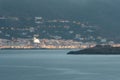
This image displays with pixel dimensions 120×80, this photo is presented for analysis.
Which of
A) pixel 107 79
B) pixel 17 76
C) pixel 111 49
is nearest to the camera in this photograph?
pixel 107 79

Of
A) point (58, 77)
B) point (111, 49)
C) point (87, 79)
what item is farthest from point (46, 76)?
point (111, 49)

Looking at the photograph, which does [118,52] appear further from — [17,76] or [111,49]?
[17,76]

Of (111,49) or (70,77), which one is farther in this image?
(111,49)

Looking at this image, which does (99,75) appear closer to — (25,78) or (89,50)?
(25,78)

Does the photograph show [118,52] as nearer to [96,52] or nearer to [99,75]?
[96,52]

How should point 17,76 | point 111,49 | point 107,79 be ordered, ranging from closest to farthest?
point 107,79 < point 17,76 < point 111,49

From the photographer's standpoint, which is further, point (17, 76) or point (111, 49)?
point (111, 49)

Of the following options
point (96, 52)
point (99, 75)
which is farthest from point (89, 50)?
point (99, 75)
